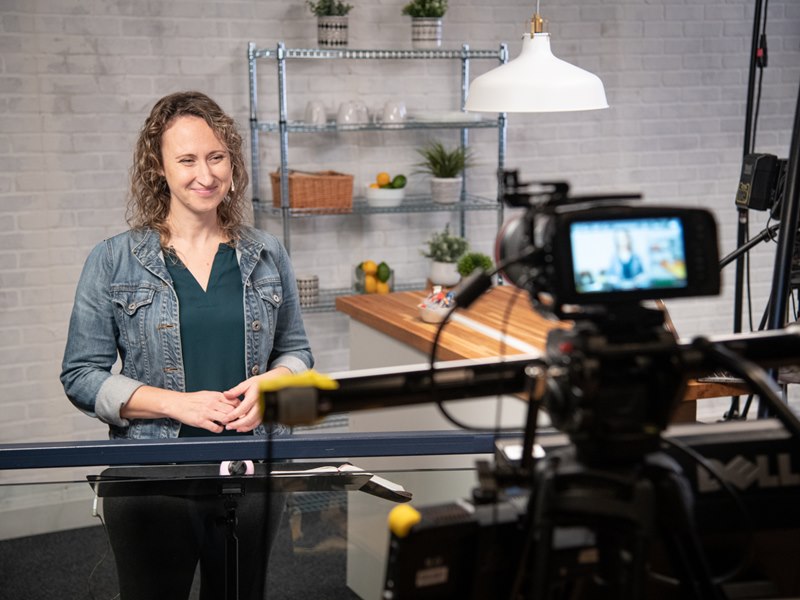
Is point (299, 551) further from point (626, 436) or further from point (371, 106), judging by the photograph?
point (371, 106)

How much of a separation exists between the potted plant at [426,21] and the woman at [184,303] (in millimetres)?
2351

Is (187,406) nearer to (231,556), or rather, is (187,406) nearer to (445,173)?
(231,556)

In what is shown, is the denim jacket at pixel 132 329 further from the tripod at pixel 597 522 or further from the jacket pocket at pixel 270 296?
the tripod at pixel 597 522

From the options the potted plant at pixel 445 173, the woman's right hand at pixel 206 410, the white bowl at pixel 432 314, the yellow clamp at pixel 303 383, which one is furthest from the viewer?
the potted plant at pixel 445 173

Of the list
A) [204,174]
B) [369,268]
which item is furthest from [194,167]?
[369,268]

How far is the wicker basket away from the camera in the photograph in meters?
4.25

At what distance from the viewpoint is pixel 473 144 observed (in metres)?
4.80

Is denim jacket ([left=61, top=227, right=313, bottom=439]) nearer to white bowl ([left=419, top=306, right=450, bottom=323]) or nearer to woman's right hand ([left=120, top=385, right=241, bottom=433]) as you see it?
woman's right hand ([left=120, top=385, right=241, bottom=433])

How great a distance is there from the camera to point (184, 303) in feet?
6.77

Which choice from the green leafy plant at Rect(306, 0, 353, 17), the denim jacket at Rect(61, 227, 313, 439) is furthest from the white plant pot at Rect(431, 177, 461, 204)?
the denim jacket at Rect(61, 227, 313, 439)

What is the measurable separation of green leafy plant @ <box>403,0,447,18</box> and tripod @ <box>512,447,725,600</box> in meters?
3.72

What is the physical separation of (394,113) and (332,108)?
0.31 m

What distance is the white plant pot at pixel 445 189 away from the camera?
450cm

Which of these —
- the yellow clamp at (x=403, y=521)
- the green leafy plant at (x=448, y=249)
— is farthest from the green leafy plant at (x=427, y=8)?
the yellow clamp at (x=403, y=521)
